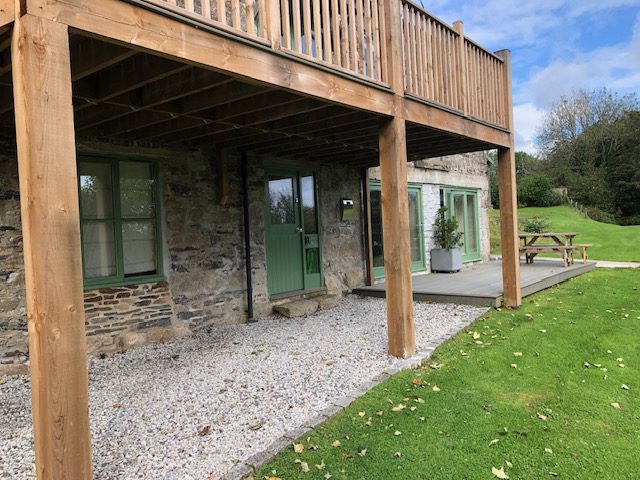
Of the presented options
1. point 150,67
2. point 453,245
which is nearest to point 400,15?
point 150,67

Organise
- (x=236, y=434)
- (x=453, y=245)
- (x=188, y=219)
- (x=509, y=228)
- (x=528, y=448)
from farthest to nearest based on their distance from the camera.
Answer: (x=453, y=245), (x=509, y=228), (x=188, y=219), (x=236, y=434), (x=528, y=448)

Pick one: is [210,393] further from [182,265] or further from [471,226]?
[471,226]

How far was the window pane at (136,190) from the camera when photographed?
548 cm

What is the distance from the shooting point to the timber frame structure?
2.02 meters

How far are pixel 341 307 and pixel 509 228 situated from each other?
2.83m

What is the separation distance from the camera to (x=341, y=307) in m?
7.45

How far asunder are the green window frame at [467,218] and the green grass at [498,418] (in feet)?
21.6

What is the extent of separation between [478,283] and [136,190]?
605 centimetres

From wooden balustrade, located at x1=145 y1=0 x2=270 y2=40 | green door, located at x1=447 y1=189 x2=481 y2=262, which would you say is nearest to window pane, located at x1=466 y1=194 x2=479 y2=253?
green door, located at x1=447 y1=189 x2=481 y2=262

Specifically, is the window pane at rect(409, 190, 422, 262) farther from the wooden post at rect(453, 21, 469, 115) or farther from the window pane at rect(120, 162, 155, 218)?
the window pane at rect(120, 162, 155, 218)

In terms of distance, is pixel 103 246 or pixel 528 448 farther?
pixel 103 246

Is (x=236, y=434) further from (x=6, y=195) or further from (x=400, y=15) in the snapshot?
(x=400, y=15)

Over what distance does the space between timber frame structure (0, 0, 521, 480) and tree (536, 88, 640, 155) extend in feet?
103

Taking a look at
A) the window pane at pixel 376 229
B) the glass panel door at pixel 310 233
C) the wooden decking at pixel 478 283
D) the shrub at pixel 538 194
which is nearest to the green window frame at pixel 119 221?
the glass panel door at pixel 310 233
